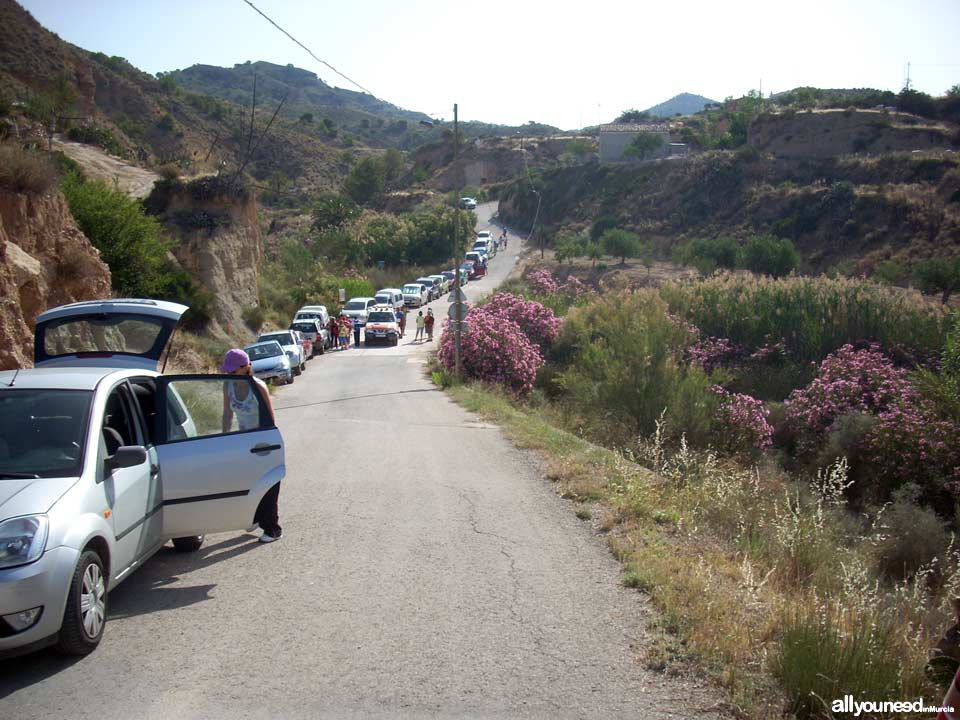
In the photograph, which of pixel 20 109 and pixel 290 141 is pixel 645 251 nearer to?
pixel 20 109

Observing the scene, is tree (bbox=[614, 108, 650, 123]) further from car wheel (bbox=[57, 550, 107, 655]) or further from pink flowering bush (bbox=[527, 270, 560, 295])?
car wheel (bbox=[57, 550, 107, 655])

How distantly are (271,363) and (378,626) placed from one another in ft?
74.7

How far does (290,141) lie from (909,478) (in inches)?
4183

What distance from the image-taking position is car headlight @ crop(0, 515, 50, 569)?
459 cm

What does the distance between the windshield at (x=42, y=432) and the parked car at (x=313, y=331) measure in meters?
32.5

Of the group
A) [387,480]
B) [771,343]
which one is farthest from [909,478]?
[771,343]

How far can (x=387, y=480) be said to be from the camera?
1048 cm

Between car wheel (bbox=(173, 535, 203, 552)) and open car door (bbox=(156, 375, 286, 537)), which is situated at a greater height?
open car door (bbox=(156, 375, 286, 537))

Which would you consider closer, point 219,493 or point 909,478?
point 219,493

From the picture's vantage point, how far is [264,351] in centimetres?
2834

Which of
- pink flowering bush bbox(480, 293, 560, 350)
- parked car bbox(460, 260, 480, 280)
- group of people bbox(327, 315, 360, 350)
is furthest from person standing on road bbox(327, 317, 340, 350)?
parked car bbox(460, 260, 480, 280)

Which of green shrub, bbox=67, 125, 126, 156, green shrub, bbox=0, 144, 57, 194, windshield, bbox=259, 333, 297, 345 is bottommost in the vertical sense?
windshield, bbox=259, 333, 297, 345

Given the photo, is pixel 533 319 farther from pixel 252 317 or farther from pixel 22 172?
pixel 22 172

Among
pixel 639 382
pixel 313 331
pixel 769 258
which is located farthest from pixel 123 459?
pixel 769 258
